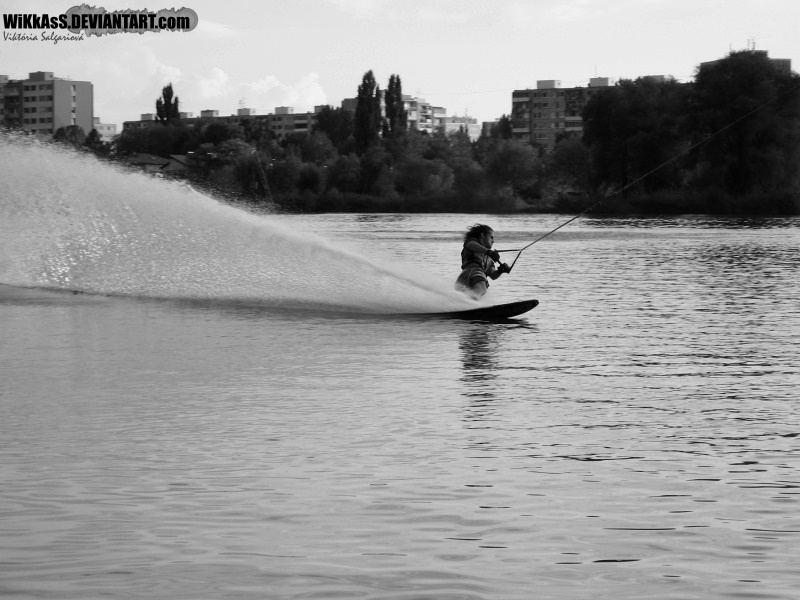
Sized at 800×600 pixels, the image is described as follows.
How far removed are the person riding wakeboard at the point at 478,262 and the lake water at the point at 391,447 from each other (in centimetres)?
32

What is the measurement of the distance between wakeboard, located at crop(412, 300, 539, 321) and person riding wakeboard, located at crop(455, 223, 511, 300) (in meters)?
0.47

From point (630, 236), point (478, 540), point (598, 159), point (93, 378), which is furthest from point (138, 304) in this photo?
point (598, 159)

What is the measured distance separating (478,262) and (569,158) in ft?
328

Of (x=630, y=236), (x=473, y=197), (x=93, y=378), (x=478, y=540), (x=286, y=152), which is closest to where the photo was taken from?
(x=478, y=540)

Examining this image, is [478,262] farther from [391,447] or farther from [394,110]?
[394,110]

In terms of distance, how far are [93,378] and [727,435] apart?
5778 mm

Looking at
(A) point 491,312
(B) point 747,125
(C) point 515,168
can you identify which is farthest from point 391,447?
(C) point 515,168

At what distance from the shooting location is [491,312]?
17.5 metres

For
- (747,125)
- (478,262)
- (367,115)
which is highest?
(367,115)

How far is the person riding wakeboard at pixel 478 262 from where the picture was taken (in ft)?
58.7

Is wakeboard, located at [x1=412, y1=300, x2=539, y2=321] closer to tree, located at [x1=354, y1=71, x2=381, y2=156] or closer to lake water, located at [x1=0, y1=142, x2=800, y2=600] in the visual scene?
lake water, located at [x1=0, y1=142, x2=800, y2=600]

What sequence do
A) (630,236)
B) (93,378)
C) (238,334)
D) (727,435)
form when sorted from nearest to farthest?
(727,435) < (93,378) < (238,334) < (630,236)

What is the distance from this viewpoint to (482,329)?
1623 centimetres

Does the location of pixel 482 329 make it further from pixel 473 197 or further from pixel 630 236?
pixel 473 197
